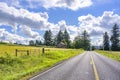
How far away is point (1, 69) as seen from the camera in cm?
1895

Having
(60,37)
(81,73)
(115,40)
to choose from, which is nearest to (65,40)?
(60,37)

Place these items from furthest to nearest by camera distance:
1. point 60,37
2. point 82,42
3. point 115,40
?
point 82,42 < point 60,37 < point 115,40

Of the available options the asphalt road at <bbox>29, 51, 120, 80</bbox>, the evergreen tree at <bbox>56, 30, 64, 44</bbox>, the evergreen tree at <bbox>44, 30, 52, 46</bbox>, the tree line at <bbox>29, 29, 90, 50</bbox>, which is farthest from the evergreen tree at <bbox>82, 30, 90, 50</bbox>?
the asphalt road at <bbox>29, 51, 120, 80</bbox>

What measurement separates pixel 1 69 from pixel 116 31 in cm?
13704

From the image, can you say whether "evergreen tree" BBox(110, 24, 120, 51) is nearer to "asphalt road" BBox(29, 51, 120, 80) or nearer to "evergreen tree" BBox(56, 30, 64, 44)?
"evergreen tree" BBox(56, 30, 64, 44)

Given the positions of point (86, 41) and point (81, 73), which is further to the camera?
point (86, 41)

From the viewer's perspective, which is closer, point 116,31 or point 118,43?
point 118,43

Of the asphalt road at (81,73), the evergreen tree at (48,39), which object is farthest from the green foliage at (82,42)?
the asphalt road at (81,73)

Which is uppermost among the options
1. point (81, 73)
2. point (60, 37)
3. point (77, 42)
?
point (60, 37)

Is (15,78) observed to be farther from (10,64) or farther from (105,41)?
(105,41)

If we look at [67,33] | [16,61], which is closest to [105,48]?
[67,33]

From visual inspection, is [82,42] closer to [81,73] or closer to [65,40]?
[65,40]

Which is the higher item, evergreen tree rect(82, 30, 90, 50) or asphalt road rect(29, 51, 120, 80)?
evergreen tree rect(82, 30, 90, 50)

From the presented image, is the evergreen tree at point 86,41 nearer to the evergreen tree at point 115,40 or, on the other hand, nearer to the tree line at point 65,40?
the tree line at point 65,40
